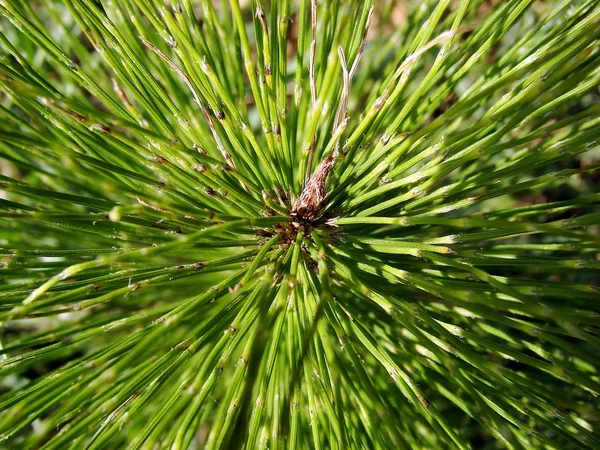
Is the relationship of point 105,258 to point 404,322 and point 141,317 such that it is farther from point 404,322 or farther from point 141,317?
point 404,322

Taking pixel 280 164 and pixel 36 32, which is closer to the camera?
pixel 36 32

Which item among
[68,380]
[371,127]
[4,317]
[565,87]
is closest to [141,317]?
[68,380]

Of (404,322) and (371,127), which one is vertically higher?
(371,127)

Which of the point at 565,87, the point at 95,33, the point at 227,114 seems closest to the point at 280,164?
the point at 227,114

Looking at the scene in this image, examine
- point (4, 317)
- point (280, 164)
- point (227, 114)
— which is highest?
point (227, 114)

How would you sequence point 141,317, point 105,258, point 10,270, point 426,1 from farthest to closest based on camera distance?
point 426,1, point 10,270, point 141,317, point 105,258

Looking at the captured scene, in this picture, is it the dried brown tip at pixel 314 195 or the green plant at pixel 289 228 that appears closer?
the green plant at pixel 289 228

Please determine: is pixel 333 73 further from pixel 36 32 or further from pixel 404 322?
pixel 36 32

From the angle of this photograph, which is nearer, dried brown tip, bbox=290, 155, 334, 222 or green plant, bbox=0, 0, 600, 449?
green plant, bbox=0, 0, 600, 449

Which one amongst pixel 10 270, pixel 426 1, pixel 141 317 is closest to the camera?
pixel 141 317
